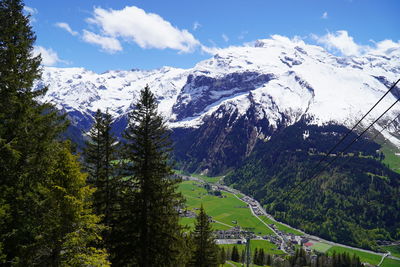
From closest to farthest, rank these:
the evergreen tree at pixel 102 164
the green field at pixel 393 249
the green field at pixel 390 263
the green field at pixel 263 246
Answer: the evergreen tree at pixel 102 164 < the green field at pixel 390 263 < the green field at pixel 263 246 < the green field at pixel 393 249

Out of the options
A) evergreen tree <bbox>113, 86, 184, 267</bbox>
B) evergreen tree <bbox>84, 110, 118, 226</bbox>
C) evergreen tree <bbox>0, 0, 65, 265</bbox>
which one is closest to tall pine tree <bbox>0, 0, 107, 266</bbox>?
evergreen tree <bbox>0, 0, 65, 265</bbox>

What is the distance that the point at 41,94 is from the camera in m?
22.5

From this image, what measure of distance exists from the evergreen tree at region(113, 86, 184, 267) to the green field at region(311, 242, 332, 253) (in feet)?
601

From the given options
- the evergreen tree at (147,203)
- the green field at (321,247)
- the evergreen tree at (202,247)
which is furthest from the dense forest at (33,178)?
the green field at (321,247)

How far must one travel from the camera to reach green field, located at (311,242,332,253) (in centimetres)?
18556

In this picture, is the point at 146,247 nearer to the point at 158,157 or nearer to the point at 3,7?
the point at 158,157

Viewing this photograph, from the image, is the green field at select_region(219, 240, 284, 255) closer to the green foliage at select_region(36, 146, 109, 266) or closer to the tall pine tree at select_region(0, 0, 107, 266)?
the green foliage at select_region(36, 146, 109, 266)

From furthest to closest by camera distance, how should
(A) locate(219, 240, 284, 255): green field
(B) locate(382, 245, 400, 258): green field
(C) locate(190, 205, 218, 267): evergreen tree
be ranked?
1. (B) locate(382, 245, 400, 258): green field
2. (A) locate(219, 240, 284, 255): green field
3. (C) locate(190, 205, 218, 267): evergreen tree

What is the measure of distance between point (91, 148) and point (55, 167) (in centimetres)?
1152

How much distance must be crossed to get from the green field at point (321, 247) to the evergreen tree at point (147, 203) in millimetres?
183248

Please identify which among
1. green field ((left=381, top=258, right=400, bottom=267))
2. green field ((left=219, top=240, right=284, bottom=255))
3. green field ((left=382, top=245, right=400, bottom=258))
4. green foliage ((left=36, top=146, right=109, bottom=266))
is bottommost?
green field ((left=381, top=258, right=400, bottom=267))

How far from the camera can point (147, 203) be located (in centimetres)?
2897

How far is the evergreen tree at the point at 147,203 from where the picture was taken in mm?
28062

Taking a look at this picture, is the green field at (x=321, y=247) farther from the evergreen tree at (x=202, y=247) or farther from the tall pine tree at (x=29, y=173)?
the tall pine tree at (x=29, y=173)
